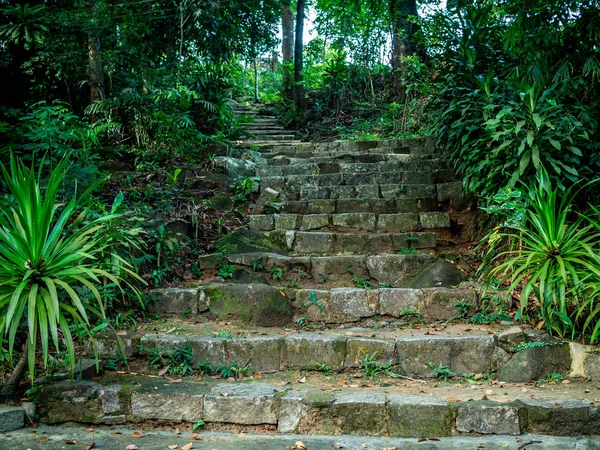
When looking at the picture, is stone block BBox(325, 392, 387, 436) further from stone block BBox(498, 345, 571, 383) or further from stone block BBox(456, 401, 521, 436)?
stone block BBox(498, 345, 571, 383)

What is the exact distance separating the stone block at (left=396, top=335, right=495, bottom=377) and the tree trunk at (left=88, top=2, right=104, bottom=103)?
16.3 feet

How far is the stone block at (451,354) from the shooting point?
2789 millimetres

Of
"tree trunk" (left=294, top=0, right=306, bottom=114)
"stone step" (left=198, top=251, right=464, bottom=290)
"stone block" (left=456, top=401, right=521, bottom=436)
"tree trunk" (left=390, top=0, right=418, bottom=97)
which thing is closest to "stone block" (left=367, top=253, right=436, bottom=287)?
"stone step" (left=198, top=251, right=464, bottom=290)

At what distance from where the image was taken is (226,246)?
4059 millimetres

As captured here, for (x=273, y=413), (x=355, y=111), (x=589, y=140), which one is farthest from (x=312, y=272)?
(x=355, y=111)

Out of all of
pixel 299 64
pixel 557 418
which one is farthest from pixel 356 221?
pixel 299 64

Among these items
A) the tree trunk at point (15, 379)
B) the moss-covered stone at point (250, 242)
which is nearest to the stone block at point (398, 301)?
the moss-covered stone at point (250, 242)

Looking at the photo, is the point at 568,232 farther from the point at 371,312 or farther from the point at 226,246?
the point at 226,246

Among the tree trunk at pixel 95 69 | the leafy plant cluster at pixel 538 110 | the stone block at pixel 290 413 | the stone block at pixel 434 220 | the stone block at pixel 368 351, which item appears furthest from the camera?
the tree trunk at pixel 95 69

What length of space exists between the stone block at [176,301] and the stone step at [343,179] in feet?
6.50

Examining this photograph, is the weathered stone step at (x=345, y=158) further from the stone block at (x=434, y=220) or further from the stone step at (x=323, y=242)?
the stone step at (x=323, y=242)

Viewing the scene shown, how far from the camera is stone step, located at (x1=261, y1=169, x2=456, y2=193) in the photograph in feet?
16.6

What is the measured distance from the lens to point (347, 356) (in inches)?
112

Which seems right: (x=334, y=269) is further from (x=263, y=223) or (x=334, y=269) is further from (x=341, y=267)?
(x=263, y=223)
